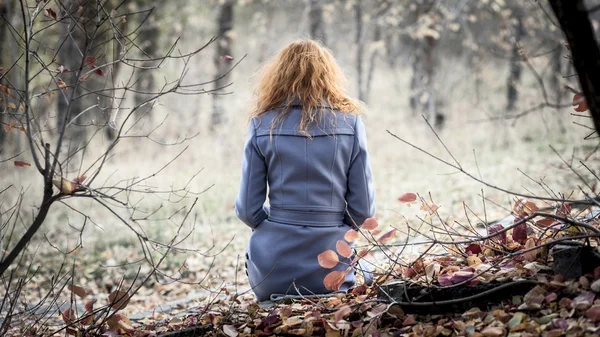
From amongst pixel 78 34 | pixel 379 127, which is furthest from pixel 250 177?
pixel 379 127

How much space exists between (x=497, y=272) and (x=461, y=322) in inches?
16.9

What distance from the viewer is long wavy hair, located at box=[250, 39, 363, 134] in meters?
3.28

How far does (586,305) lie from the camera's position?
2.25 meters

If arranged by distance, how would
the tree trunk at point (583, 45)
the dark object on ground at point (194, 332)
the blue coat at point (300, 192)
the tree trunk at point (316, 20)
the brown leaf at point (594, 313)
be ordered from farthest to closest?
1. the tree trunk at point (316, 20)
2. the blue coat at point (300, 192)
3. the dark object on ground at point (194, 332)
4. the brown leaf at point (594, 313)
5. the tree trunk at point (583, 45)

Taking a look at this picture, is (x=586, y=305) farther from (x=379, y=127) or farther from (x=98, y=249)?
(x=379, y=127)

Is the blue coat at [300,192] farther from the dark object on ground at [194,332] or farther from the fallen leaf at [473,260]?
the fallen leaf at [473,260]

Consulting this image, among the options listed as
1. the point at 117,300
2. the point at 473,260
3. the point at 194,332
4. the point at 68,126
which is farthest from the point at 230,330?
the point at 68,126

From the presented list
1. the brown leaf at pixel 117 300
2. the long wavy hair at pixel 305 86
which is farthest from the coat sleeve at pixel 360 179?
the brown leaf at pixel 117 300

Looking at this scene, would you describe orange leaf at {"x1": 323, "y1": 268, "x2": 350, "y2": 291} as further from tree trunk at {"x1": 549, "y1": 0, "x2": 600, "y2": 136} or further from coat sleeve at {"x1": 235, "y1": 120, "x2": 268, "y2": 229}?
tree trunk at {"x1": 549, "y1": 0, "x2": 600, "y2": 136}

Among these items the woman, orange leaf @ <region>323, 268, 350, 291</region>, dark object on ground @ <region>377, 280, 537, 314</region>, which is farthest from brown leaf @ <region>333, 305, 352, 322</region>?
the woman

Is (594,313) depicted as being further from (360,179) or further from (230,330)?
(230,330)

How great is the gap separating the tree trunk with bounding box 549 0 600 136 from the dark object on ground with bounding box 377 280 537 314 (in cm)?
93

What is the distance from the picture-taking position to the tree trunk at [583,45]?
6.31 feet

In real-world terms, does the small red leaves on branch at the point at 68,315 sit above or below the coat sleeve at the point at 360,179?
below
